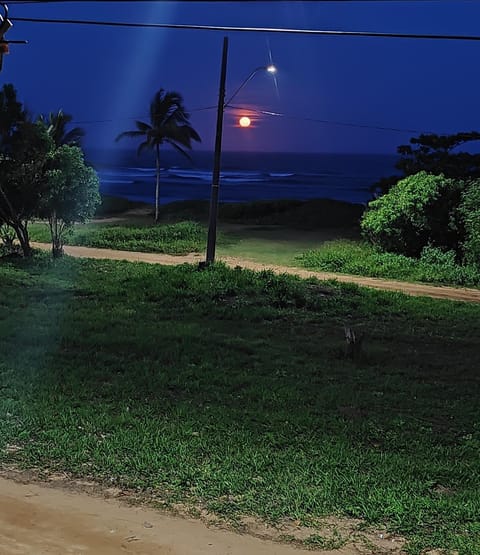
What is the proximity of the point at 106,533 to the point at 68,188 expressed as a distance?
13072mm

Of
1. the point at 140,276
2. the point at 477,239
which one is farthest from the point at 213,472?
the point at 477,239

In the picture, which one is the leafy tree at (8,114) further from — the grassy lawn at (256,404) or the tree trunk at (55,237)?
the grassy lawn at (256,404)

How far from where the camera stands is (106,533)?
12.8ft

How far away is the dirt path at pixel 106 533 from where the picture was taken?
373cm

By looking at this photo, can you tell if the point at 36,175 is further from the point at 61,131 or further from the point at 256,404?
the point at 256,404

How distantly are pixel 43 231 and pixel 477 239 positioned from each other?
15.7m

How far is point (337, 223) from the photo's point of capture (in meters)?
29.8

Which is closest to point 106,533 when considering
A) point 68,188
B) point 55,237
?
point 68,188

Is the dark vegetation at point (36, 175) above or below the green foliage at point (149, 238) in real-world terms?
above

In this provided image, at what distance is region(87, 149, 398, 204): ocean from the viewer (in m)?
58.4

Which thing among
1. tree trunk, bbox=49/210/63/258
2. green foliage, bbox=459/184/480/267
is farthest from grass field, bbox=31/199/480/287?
tree trunk, bbox=49/210/63/258

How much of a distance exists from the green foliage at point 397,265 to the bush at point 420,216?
50 centimetres

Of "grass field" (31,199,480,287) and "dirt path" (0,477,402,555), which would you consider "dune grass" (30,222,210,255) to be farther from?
"dirt path" (0,477,402,555)

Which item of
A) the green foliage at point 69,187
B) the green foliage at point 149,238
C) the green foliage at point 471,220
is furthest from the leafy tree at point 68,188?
the green foliage at point 471,220
